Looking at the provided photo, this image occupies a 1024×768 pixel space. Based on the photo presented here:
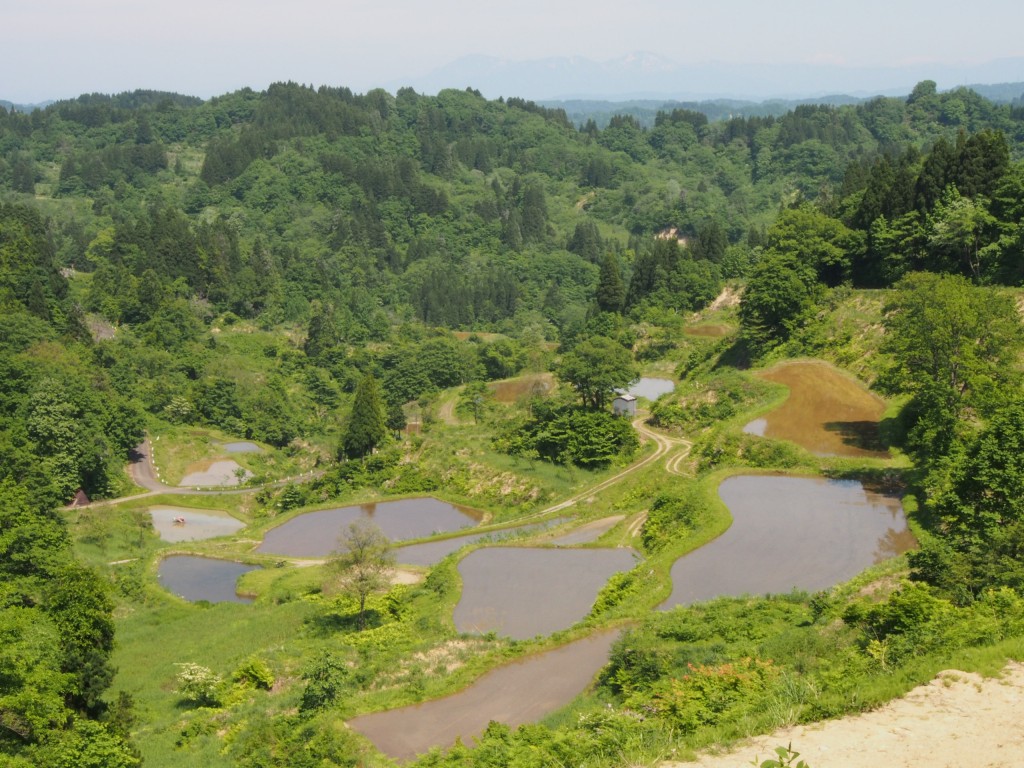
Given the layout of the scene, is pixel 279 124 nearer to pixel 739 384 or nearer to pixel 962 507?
pixel 739 384

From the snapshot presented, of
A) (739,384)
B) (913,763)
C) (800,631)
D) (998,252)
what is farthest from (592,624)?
(998,252)

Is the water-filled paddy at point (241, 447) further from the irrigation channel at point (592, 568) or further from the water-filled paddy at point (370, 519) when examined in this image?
the irrigation channel at point (592, 568)

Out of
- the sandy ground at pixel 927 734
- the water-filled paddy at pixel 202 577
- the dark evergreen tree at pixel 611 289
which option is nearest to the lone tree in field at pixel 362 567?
the water-filled paddy at pixel 202 577

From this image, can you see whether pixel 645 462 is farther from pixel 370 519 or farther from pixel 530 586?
pixel 530 586

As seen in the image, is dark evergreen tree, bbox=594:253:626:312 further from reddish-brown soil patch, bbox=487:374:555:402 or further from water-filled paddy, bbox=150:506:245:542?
water-filled paddy, bbox=150:506:245:542

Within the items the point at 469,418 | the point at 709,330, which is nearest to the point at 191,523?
the point at 469,418

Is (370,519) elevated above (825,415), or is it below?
below

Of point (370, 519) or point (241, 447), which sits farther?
point (241, 447)
